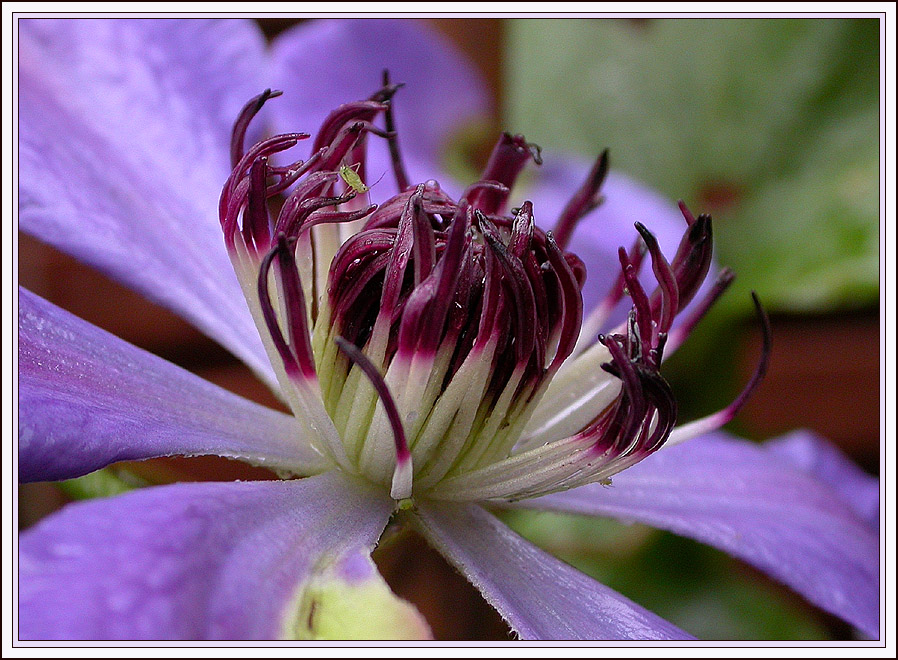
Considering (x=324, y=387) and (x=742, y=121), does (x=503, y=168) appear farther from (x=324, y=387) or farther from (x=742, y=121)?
(x=742, y=121)

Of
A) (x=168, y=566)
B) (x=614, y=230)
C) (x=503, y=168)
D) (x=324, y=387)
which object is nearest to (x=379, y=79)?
(x=614, y=230)

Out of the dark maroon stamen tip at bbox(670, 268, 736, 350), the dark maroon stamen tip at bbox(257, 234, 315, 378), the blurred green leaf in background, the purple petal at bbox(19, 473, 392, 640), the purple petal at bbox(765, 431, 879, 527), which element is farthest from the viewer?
the blurred green leaf in background

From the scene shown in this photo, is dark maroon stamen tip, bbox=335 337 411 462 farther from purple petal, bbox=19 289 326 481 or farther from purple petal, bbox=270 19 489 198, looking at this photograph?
purple petal, bbox=270 19 489 198

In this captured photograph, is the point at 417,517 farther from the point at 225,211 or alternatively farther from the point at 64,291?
the point at 64,291

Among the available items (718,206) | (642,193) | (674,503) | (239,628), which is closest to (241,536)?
(239,628)

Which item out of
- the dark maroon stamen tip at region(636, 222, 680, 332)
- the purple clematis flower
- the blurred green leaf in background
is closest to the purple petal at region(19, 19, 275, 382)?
the purple clematis flower

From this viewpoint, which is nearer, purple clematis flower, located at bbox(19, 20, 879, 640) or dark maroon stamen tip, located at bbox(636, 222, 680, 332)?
purple clematis flower, located at bbox(19, 20, 879, 640)

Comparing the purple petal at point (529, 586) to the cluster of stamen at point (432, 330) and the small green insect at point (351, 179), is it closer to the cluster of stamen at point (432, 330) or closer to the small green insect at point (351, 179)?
the cluster of stamen at point (432, 330)
